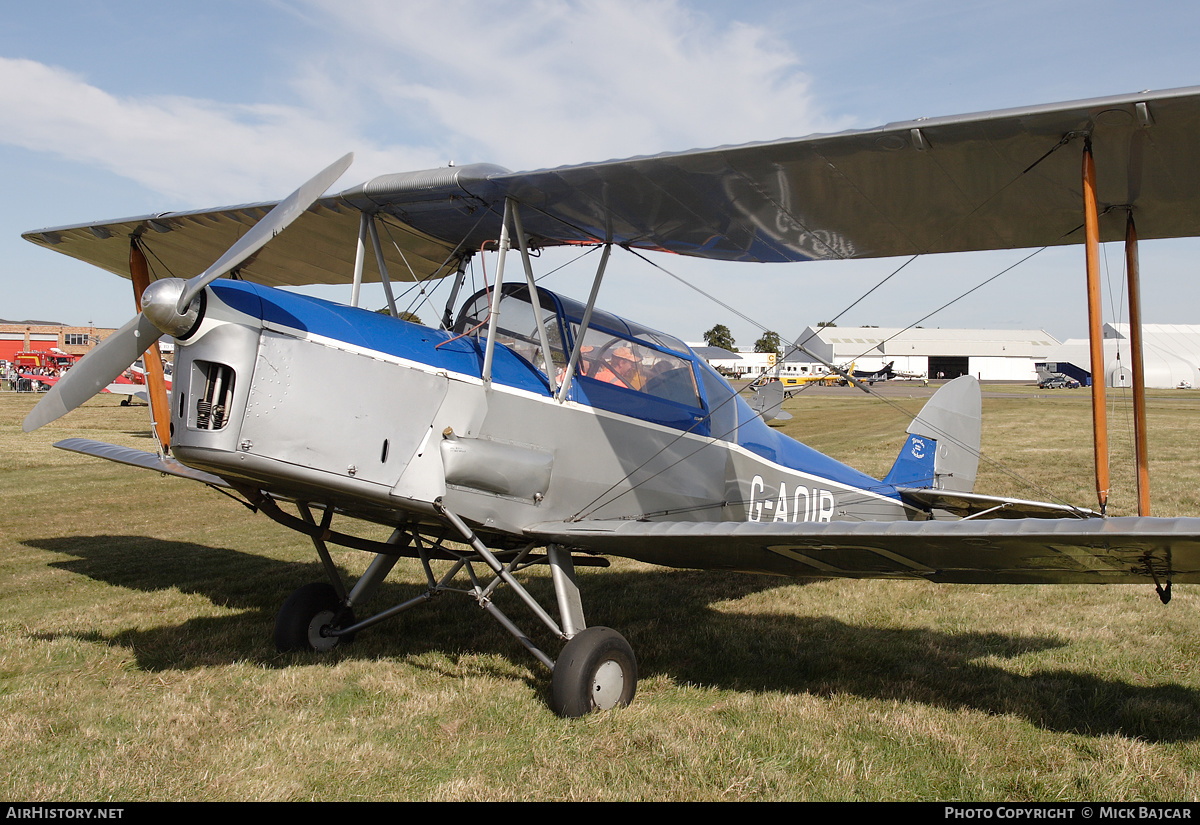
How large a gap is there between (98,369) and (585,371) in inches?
103

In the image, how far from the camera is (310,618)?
509 cm

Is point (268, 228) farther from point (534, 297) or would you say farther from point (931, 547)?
point (931, 547)

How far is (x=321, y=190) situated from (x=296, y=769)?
8.54 feet

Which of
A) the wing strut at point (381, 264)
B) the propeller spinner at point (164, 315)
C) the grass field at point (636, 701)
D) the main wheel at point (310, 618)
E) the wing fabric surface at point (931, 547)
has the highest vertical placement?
the wing strut at point (381, 264)

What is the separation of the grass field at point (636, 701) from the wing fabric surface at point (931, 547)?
710mm

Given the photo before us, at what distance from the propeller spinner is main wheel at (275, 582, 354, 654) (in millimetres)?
1741

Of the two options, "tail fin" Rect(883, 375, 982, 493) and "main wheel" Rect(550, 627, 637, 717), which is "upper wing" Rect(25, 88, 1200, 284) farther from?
"tail fin" Rect(883, 375, 982, 493)

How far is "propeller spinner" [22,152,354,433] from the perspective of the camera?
3424mm

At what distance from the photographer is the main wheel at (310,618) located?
500cm

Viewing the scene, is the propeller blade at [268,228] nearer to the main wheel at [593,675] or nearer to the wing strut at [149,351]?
the main wheel at [593,675]

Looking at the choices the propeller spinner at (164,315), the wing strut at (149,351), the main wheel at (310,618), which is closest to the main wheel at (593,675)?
the main wheel at (310,618)

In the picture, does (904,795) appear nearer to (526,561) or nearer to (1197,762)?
(1197,762)


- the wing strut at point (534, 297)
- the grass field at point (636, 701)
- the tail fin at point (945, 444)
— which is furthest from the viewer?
the tail fin at point (945, 444)
